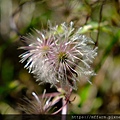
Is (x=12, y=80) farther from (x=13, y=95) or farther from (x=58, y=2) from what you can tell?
(x=58, y=2)

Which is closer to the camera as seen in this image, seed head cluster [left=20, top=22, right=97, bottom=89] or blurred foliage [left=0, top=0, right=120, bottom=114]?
seed head cluster [left=20, top=22, right=97, bottom=89]

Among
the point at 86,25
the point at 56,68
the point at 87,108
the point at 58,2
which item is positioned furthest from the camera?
the point at 87,108

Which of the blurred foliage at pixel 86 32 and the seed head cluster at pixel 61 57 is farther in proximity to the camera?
the blurred foliage at pixel 86 32

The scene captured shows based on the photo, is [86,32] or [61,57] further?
[86,32]

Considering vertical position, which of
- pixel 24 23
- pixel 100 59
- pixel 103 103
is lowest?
pixel 103 103

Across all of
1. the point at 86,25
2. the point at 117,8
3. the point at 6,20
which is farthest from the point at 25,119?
the point at 6,20

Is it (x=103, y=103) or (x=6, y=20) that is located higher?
(x=6, y=20)

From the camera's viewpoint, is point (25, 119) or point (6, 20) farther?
point (6, 20)

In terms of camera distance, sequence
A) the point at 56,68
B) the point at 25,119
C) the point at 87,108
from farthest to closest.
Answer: the point at 87,108
the point at 25,119
the point at 56,68
